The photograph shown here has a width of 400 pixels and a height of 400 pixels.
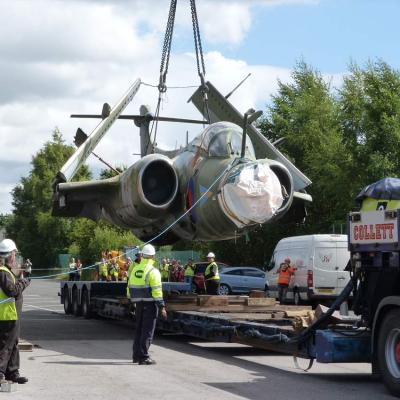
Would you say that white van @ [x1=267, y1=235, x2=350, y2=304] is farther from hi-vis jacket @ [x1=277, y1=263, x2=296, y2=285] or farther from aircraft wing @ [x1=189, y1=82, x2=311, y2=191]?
aircraft wing @ [x1=189, y1=82, x2=311, y2=191]

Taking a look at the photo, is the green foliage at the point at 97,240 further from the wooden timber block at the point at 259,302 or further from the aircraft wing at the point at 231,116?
the wooden timber block at the point at 259,302

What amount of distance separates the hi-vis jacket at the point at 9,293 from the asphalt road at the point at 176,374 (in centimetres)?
86

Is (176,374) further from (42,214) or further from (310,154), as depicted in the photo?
(42,214)

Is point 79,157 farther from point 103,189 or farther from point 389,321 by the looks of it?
point 389,321

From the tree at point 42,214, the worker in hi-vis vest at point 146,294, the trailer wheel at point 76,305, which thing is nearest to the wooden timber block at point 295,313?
the worker in hi-vis vest at point 146,294

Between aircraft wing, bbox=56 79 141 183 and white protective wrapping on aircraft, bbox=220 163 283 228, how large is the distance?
3.70 m

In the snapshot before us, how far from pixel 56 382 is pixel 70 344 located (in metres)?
4.78

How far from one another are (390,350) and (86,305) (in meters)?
13.1

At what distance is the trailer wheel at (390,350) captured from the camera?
31.6 ft

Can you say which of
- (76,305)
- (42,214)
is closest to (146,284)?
(76,305)

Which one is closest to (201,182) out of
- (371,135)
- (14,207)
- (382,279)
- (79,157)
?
(79,157)

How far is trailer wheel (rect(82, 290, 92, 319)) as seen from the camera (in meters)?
21.6

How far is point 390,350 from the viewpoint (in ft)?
32.1

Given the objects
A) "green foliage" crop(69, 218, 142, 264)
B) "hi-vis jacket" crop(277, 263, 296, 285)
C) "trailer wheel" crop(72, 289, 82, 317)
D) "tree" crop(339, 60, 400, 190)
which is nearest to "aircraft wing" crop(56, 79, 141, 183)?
"trailer wheel" crop(72, 289, 82, 317)
